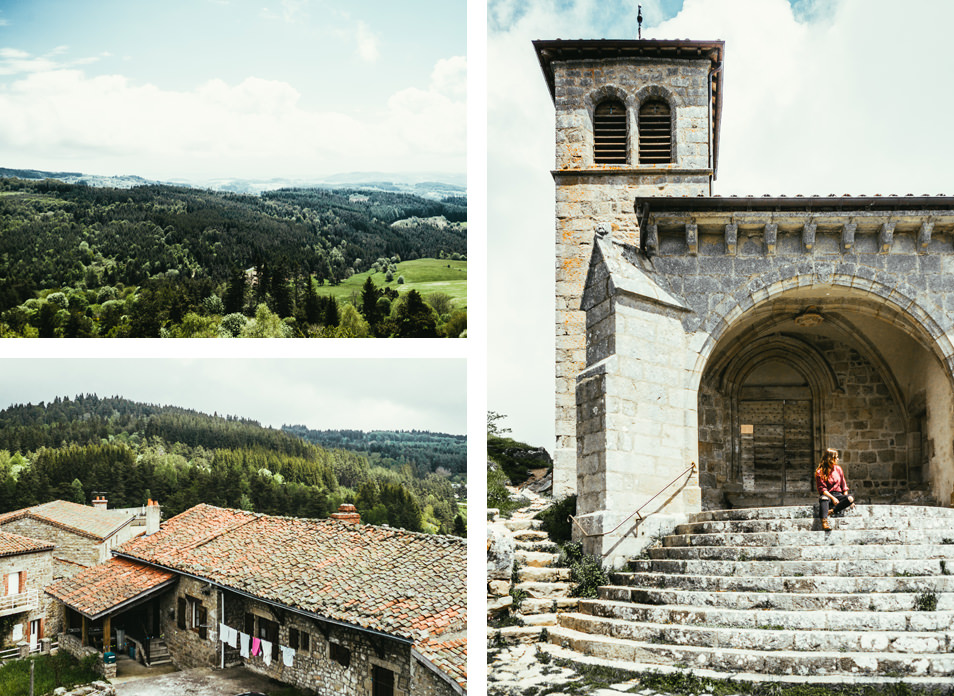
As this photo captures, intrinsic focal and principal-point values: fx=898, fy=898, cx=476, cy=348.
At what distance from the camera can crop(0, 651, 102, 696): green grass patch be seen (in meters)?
8.04

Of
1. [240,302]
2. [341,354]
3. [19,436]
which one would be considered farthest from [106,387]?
[341,354]

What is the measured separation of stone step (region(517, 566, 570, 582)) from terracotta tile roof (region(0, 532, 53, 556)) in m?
4.62

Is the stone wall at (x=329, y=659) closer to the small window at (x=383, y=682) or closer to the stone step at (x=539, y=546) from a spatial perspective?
the small window at (x=383, y=682)

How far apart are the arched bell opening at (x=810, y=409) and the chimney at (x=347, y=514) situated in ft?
17.8

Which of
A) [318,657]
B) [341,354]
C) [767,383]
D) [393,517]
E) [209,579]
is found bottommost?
[318,657]

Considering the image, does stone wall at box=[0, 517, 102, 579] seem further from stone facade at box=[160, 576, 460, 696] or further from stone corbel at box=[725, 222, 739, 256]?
stone corbel at box=[725, 222, 739, 256]

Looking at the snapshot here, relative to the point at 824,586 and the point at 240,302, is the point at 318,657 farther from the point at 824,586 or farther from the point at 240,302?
the point at 824,586

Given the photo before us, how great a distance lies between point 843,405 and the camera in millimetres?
12461

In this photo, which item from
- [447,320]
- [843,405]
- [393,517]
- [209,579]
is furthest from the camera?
[843,405]

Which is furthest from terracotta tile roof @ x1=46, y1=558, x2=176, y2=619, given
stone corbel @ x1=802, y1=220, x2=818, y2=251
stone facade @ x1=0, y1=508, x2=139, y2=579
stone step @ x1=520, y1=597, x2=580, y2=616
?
stone corbel @ x1=802, y1=220, x2=818, y2=251

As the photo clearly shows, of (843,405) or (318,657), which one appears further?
(843,405)

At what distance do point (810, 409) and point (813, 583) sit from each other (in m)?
5.85

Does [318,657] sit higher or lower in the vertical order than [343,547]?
lower

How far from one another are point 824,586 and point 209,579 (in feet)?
19.6
